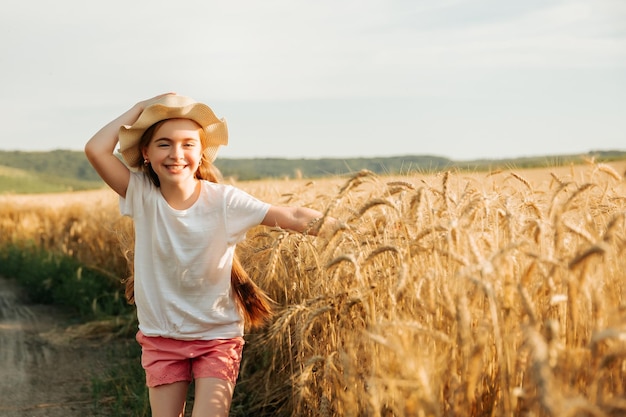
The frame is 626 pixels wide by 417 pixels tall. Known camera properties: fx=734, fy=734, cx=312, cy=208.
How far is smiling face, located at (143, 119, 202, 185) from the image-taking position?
3.26 meters

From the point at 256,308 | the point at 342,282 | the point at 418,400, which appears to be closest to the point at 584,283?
the point at 418,400

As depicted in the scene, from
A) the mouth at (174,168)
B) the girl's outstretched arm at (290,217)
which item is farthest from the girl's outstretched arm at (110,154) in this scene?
the girl's outstretched arm at (290,217)

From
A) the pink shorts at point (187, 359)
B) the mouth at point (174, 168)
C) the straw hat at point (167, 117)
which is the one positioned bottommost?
the pink shorts at point (187, 359)

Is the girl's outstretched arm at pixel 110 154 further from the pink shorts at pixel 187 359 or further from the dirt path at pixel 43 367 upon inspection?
the dirt path at pixel 43 367

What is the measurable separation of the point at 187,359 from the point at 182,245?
20.3 inches

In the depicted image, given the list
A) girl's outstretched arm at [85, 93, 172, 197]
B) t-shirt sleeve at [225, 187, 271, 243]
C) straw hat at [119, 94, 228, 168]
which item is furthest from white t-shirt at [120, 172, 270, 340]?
straw hat at [119, 94, 228, 168]

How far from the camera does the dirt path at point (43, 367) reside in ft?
16.3

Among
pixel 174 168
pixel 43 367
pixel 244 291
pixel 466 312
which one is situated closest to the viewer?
pixel 466 312

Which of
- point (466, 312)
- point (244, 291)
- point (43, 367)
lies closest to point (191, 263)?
point (244, 291)

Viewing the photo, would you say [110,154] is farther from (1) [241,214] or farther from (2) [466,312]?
(2) [466,312]

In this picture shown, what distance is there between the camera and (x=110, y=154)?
3422mm

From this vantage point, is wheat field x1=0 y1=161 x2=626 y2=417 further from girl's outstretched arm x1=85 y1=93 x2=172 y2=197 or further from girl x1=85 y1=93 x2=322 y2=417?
girl's outstretched arm x1=85 y1=93 x2=172 y2=197

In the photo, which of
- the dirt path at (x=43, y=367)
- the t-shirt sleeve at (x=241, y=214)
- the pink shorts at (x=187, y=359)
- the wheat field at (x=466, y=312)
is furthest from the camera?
the dirt path at (x=43, y=367)

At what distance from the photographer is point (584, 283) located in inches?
75.0
